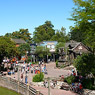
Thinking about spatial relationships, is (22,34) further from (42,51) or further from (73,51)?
(73,51)

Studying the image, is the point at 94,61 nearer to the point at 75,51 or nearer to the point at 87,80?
the point at 87,80

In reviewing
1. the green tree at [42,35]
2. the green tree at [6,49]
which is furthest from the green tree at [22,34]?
the green tree at [6,49]

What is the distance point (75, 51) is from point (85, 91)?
2854cm

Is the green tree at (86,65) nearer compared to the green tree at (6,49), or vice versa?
the green tree at (86,65)

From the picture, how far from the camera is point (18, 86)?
23.7m

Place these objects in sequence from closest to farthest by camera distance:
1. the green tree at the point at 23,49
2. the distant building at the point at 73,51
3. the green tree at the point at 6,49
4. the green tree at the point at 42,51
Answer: the green tree at the point at 6,49 < the distant building at the point at 73,51 < the green tree at the point at 42,51 < the green tree at the point at 23,49

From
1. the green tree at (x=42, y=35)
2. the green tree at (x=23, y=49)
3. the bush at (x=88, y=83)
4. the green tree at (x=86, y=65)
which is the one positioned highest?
the green tree at (x=42, y=35)

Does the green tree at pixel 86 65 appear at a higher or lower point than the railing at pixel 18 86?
higher

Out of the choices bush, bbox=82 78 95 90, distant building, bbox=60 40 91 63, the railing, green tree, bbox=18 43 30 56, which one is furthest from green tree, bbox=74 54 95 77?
green tree, bbox=18 43 30 56

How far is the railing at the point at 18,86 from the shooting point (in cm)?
2041

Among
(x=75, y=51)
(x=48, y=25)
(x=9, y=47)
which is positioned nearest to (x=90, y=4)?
(x=9, y=47)

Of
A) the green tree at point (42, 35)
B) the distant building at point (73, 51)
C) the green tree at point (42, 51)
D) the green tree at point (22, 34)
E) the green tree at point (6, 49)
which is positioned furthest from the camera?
the green tree at point (22, 34)

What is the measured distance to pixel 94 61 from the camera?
20.5 metres

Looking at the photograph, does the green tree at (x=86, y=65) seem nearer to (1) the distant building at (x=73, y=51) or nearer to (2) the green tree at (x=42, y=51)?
(1) the distant building at (x=73, y=51)
